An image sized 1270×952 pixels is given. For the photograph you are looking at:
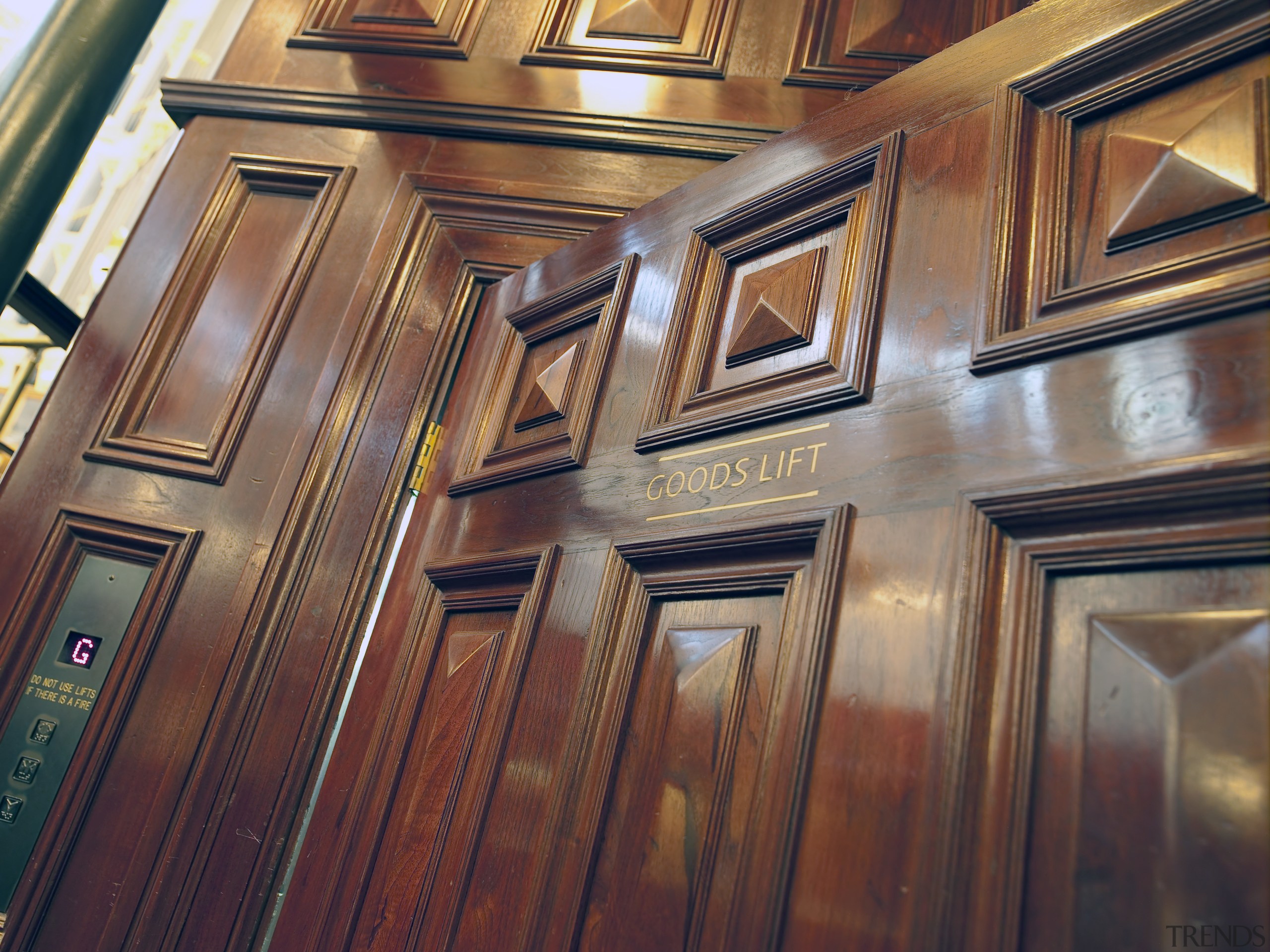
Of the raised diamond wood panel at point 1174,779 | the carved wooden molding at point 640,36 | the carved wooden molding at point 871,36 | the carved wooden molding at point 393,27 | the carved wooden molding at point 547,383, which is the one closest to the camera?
the raised diamond wood panel at point 1174,779

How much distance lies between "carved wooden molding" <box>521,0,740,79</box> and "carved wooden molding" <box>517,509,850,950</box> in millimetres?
1294

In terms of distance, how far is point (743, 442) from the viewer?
3.82 ft

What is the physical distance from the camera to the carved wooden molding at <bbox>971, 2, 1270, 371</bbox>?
0.83m

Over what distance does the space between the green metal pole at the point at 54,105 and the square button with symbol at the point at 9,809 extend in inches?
38.6

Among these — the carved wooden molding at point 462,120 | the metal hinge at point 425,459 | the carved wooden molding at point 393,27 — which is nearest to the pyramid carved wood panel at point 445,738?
the metal hinge at point 425,459

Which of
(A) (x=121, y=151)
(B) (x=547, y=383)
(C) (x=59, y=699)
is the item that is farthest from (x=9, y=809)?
(A) (x=121, y=151)

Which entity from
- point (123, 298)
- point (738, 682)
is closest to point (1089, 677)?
point (738, 682)

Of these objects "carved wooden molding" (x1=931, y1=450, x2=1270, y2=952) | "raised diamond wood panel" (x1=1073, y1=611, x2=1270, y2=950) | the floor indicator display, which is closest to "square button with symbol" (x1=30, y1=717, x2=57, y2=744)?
the floor indicator display

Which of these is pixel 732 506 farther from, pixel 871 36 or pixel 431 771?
pixel 871 36

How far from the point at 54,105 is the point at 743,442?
1752mm

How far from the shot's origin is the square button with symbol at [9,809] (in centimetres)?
164

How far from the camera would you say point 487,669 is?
138 cm

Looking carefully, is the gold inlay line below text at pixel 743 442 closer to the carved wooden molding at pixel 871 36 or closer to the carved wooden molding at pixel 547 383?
the carved wooden molding at pixel 547 383

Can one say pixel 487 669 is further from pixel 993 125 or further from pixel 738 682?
pixel 993 125
